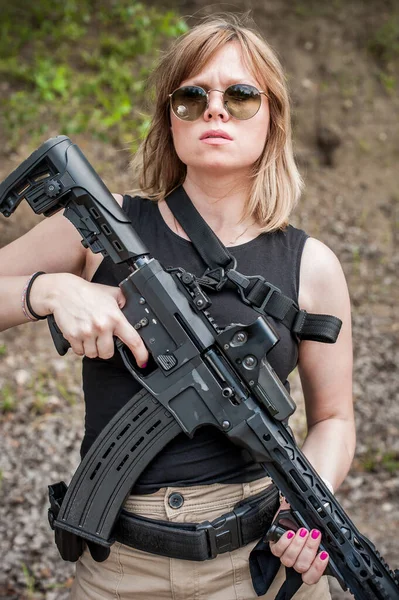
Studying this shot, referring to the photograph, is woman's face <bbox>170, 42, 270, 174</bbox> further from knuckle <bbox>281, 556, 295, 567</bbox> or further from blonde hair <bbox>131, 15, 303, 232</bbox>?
knuckle <bbox>281, 556, 295, 567</bbox>

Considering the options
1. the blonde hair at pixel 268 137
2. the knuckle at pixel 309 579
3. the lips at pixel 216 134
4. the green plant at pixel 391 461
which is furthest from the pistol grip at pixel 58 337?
the green plant at pixel 391 461

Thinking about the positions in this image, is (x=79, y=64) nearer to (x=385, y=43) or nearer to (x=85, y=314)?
(x=385, y=43)

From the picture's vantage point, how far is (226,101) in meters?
2.10

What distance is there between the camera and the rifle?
6.42ft

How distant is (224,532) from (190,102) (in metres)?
1.28

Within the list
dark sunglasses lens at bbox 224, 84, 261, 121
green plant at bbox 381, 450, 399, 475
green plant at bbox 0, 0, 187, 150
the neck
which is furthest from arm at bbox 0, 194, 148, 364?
green plant at bbox 0, 0, 187, 150

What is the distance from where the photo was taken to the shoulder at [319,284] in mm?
2152

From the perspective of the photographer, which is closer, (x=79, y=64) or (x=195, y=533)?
(x=195, y=533)

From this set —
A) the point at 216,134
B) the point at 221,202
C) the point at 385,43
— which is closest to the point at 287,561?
the point at 221,202

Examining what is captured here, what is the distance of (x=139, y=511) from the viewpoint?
202 centimetres

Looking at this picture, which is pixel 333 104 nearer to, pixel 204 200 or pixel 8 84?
pixel 8 84

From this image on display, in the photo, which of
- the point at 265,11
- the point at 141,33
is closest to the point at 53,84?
the point at 141,33

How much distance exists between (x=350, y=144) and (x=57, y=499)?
580 centimetres

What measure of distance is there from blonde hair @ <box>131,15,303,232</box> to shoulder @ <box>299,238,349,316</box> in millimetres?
156
